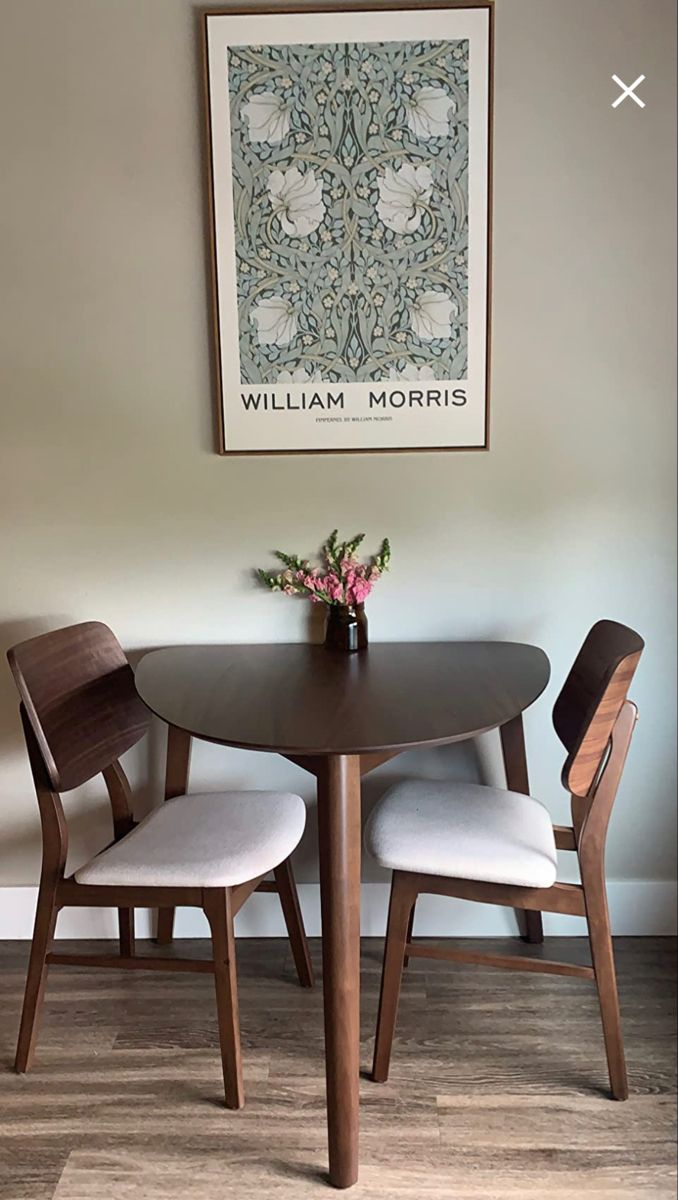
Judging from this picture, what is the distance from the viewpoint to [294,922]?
1920 millimetres

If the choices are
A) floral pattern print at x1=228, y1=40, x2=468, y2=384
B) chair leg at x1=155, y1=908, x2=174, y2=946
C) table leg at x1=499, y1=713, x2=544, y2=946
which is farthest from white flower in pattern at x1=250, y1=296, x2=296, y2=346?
chair leg at x1=155, y1=908, x2=174, y2=946

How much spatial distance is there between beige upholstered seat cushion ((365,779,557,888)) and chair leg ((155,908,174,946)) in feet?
2.39

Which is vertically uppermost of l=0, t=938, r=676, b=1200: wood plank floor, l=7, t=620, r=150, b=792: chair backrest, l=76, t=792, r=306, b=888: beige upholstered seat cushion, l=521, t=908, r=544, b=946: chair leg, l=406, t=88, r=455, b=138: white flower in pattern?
l=406, t=88, r=455, b=138: white flower in pattern

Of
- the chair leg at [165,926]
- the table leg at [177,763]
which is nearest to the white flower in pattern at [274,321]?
the table leg at [177,763]

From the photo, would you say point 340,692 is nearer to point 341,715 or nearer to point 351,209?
point 341,715

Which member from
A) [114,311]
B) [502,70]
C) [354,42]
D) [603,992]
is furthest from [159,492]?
[603,992]

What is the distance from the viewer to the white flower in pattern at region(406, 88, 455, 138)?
1835mm

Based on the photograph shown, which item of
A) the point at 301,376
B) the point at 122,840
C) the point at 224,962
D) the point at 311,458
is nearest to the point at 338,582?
the point at 311,458

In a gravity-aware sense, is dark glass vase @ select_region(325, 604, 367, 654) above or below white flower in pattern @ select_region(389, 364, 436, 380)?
below

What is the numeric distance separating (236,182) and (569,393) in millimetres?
889

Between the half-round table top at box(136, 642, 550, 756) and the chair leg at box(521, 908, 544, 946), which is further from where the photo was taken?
the chair leg at box(521, 908, 544, 946)

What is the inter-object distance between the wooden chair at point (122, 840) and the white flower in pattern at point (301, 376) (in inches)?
28.3

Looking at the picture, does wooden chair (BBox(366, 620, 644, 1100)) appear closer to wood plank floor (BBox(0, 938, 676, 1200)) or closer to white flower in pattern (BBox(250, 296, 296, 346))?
wood plank floor (BBox(0, 938, 676, 1200))

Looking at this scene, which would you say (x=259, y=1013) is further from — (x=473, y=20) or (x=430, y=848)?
(x=473, y=20)
